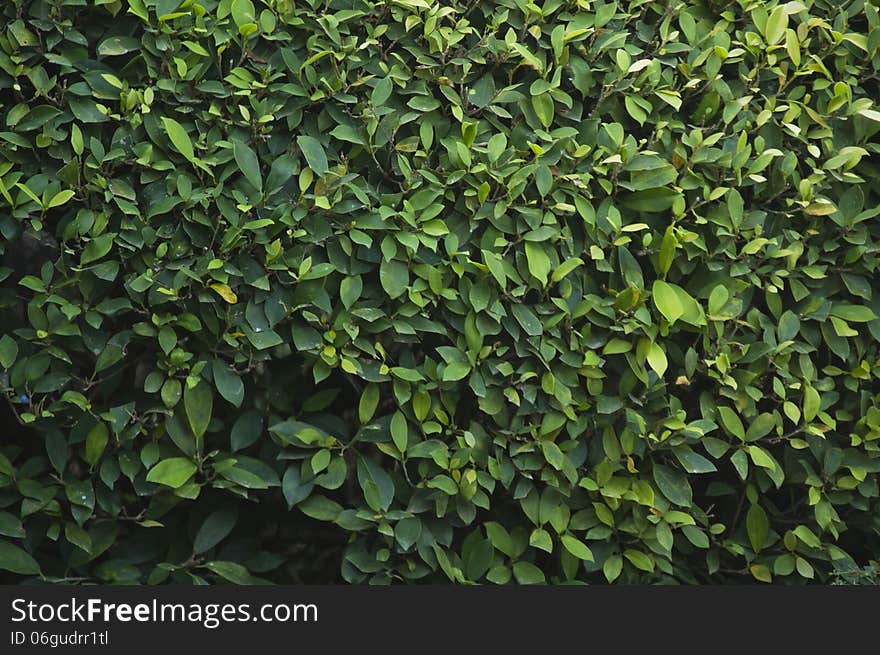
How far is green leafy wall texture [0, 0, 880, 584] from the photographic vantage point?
271 centimetres

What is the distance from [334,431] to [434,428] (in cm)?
30

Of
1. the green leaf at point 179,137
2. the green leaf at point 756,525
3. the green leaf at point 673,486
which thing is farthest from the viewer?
the green leaf at point 756,525

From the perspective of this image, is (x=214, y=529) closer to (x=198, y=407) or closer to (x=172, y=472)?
(x=172, y=472)

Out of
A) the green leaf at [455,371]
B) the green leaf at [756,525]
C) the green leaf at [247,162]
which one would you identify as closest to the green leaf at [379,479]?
the green leaf at [455,371]

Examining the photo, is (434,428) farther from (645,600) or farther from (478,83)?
(478,83)

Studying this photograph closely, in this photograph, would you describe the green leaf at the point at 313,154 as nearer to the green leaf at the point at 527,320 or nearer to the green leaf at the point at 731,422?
the green leaf at the point at 527,320

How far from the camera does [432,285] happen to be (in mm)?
2762

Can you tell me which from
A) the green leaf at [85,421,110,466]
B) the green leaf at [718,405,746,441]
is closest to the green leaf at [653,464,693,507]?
the green leaf at [718,405,746,441]

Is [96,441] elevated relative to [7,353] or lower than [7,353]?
lower

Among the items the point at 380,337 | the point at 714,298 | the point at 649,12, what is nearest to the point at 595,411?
the point at 714,298

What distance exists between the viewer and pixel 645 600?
2893 millimetres

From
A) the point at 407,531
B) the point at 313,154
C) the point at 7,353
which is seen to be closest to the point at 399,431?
the point at 407,531

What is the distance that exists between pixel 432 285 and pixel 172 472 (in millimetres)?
896

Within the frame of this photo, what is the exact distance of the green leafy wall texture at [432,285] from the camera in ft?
8.89
